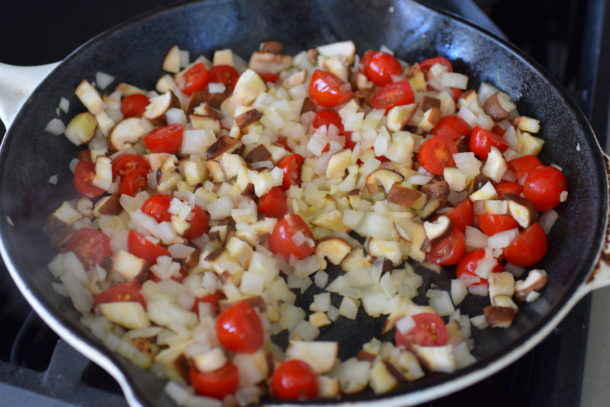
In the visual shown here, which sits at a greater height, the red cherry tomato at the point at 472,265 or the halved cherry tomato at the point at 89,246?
the halved cherry tomato at the point at 89,246

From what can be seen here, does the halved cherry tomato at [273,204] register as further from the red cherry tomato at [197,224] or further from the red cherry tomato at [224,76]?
the red cherry tomato at [224,76]

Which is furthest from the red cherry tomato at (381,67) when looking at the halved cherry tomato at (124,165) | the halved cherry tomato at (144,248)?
the halved cherry tomato at (144,248)

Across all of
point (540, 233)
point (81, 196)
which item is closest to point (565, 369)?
point (540, 233)

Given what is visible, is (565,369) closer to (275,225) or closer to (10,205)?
(275,225)

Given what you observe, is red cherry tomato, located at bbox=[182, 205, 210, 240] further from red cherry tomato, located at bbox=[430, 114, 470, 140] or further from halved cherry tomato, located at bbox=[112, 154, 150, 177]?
red cherry tomato, located at bbox=[430, 114, 470, 140]

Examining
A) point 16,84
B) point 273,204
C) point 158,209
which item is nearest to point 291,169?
point 273,204

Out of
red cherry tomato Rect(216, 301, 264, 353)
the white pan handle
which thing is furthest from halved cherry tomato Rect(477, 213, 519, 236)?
the white pan handle

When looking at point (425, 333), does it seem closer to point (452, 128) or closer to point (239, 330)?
point (239, 330)
